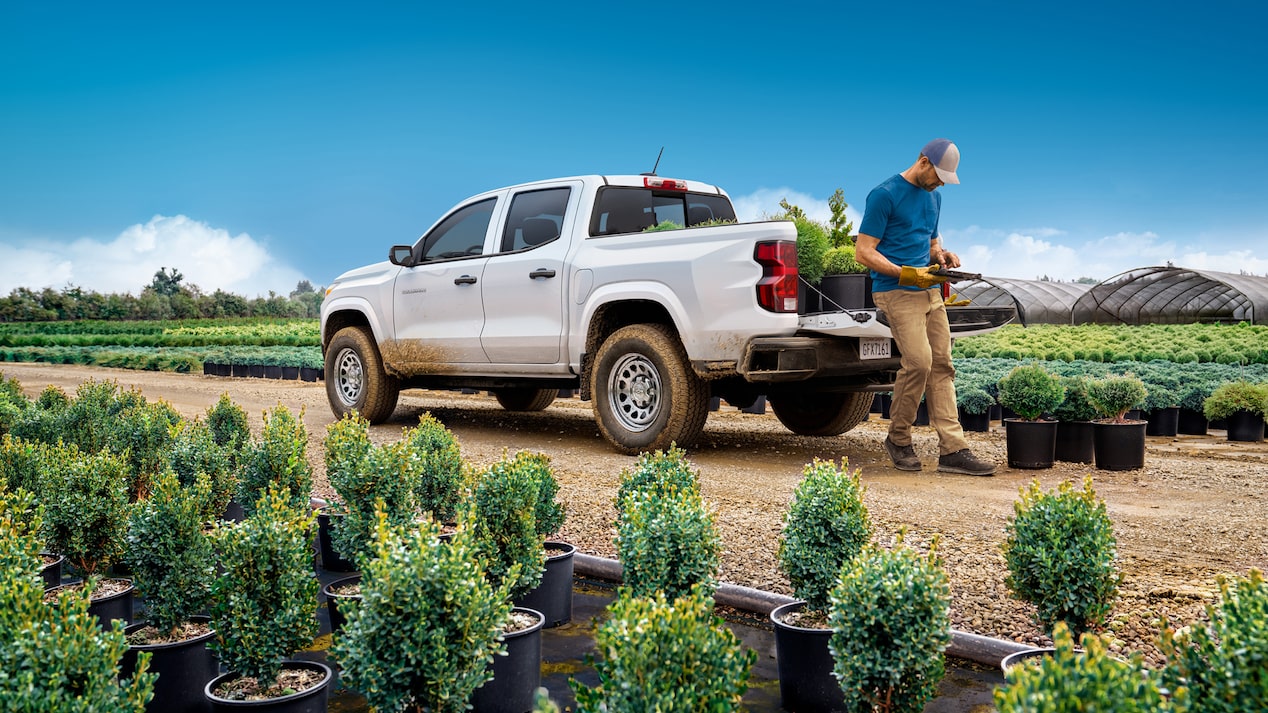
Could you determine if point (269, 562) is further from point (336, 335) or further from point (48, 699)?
point (336, 335)

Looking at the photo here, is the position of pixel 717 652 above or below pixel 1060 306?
below

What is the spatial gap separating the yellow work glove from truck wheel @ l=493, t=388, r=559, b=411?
6494 mm

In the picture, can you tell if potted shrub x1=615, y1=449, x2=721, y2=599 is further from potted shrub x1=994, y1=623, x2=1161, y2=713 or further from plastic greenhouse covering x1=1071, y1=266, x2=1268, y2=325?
plastic greenhouse covering x1=1071, y1=266, x2=1268, y2=325

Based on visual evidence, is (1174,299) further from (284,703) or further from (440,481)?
(284,703)

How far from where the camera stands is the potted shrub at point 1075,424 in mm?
8164

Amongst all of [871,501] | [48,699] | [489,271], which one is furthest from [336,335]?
[48,699]

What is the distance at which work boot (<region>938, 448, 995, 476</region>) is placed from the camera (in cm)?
761

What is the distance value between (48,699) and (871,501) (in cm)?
503

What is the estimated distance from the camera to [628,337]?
8.09 metres

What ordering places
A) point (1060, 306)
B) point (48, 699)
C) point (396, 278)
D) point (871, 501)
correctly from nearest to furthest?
1. point (48, 699)
2. point (871, 501)
3. point (396, 278)
4. point (1060, 306)

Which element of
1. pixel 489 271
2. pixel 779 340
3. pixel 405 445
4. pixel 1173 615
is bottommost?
pixel 1173 615

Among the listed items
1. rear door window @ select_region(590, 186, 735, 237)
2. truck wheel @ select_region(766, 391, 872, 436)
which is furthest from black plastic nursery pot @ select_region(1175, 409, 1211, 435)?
rear door window @ select_region(590, 186, 735, 237)

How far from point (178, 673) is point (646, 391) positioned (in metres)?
5.36

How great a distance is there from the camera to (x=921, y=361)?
7.16 metres
